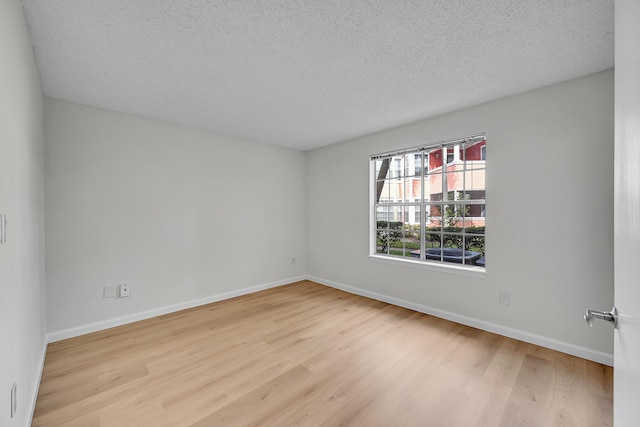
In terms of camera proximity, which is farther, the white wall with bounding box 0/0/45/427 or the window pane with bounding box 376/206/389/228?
the window pane with bounding box 376/206/389/228

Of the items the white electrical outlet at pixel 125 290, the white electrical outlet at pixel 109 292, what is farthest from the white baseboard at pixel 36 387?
the white electrical outlet at pixel 125 290

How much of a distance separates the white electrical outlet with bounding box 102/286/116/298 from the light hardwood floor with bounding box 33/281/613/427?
381mm

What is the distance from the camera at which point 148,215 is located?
10.4 feet

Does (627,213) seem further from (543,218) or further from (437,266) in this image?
(437,266)

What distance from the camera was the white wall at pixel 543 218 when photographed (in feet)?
7.19

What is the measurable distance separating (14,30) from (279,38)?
1404 mm

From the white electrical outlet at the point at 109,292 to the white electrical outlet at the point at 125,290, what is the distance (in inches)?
2.5

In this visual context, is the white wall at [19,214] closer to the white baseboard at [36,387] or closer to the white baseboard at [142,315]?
the white baseboard at [36,387]

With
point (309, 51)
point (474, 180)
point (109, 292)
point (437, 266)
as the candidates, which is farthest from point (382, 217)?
point (109, 292)

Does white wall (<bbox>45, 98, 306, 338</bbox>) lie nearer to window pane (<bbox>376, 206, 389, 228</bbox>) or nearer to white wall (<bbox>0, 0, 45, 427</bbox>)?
white wall (<bbox>0, 0, 45, 427</bbox>)

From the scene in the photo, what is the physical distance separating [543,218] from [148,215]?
4.26 meters

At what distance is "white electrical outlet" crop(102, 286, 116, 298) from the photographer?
2863 millimetres

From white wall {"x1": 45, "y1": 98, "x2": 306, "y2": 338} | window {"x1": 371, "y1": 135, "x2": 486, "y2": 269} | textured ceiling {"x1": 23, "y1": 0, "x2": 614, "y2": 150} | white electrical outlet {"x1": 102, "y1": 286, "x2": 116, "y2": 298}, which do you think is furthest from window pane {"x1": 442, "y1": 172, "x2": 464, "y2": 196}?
white electrical outlet {"x1": 102, "y1": 286, "x2": 116, "y2": 298}

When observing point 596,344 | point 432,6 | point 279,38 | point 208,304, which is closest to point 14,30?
point 279,38
